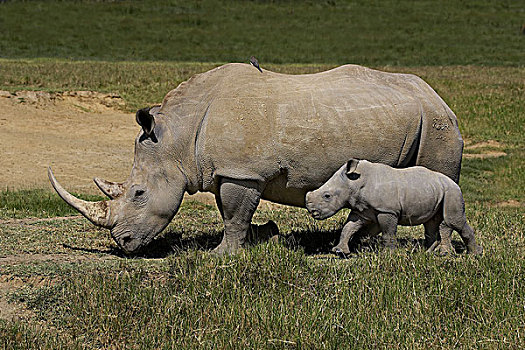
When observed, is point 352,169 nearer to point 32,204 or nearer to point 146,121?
point 146,121

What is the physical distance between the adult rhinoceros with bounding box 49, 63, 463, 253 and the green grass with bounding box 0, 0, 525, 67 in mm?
21809

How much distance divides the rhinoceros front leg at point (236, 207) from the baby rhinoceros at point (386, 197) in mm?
607

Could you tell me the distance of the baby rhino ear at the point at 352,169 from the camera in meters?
7.13

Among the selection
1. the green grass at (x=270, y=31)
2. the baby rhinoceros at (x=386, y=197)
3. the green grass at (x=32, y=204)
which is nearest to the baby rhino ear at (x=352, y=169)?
the baby rhinoceros at (x=386, y=197)

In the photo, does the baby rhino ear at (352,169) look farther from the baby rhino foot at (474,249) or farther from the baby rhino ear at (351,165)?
the baby rhino foot at (474,249)

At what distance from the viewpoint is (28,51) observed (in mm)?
30891

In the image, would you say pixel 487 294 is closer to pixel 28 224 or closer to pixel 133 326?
pixel 133 326

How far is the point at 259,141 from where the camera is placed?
738cm

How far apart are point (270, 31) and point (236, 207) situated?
32776mm

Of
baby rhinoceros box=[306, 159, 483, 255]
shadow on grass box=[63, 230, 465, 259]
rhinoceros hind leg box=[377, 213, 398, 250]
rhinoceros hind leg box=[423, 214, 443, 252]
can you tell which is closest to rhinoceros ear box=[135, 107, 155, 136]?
shadow on grass box=[63, 230, 465, 259]


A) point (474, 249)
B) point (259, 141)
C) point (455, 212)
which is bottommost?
point (474, 249)

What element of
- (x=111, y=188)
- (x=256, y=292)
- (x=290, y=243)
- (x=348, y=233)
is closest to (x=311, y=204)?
(x=348, y=233)

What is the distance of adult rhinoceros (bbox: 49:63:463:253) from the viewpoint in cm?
744

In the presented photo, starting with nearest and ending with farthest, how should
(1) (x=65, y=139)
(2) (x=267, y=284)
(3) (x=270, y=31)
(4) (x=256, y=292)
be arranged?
(4) (x=256, y=292) < (2) (x=267, y=284) < (1) (x=65, y=139) < (3) (x=270, y=31)
